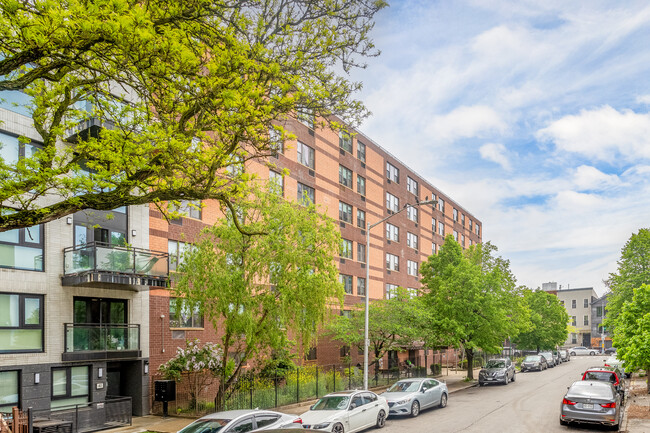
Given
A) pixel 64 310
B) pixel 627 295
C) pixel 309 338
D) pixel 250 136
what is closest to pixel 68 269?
pixel 64 310

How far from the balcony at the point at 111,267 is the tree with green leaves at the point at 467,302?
1829 centimetres

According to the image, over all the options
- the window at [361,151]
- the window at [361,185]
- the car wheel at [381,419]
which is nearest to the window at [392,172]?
the window at [361,151]

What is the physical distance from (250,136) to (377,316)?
22.1 metres

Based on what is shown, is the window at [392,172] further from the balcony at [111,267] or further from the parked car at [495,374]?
the balcony at [111,267]

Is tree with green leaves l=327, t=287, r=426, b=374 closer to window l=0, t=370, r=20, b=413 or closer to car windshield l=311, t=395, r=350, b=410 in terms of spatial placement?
car windshield l=311, t=395, r=350, b=410

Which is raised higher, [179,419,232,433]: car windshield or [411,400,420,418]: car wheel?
[179,419,232,433]: car windshield

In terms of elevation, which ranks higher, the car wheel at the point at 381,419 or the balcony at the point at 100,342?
the balcony at the point at 100,342

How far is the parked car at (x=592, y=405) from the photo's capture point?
17.5 meters

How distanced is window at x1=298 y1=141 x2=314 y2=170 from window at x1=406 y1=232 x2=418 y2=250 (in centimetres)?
1789

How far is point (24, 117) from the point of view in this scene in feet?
61.6

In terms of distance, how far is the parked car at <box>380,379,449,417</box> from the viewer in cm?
2152

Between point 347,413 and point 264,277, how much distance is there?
521cm

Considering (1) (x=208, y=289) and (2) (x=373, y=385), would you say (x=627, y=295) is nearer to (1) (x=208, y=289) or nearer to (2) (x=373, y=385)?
(2) (x=373, y=385)

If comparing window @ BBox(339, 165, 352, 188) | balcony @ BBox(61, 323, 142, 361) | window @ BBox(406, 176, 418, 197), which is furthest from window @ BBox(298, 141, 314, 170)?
window @ BBox(406, 176, 418, 197)
